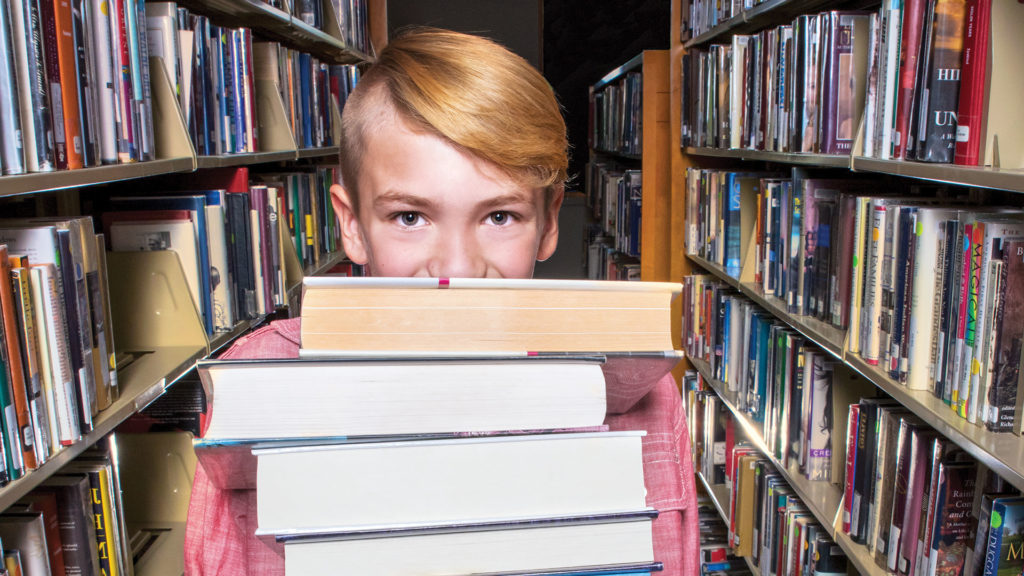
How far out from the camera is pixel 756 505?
7.13 feet

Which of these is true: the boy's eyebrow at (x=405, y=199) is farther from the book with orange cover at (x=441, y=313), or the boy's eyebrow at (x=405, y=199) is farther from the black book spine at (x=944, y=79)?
the black book spine at (x=944, y=79)

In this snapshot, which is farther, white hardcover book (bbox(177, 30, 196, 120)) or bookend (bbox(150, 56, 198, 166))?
white hardcover book (bbox(177, 30, 196, 120))

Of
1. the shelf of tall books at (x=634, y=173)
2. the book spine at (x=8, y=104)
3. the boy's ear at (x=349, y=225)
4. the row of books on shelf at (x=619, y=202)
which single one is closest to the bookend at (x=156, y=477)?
the book spine at (x=8, y=104)

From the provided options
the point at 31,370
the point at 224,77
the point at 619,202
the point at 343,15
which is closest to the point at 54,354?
the point at 31,370

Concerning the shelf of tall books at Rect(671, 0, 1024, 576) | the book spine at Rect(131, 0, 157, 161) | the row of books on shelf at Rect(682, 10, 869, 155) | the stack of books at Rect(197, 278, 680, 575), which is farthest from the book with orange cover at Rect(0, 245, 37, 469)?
the row of books on shelf at Rect(682, 10, 869, 155)

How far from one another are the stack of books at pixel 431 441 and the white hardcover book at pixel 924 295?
98cm

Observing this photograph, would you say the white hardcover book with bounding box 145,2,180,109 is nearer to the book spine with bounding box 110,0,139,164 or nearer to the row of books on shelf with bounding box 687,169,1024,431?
the book spine with bounding box 110,0,139,164

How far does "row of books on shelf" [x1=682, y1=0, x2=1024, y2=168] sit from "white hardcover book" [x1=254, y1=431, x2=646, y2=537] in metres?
0.95

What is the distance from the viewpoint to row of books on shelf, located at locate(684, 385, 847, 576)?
180 centimetres

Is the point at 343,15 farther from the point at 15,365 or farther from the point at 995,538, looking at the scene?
the point at 995,538

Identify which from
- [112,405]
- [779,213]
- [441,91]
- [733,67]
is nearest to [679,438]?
[441,91]

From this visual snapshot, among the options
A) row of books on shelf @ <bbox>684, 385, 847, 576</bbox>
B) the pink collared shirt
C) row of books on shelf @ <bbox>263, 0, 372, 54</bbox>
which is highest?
row of books on shelf @ <bbox>263, 0, 372, 54</bbox>

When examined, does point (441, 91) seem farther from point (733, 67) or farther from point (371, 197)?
point (733, 67)

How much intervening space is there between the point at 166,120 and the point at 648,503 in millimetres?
1266
